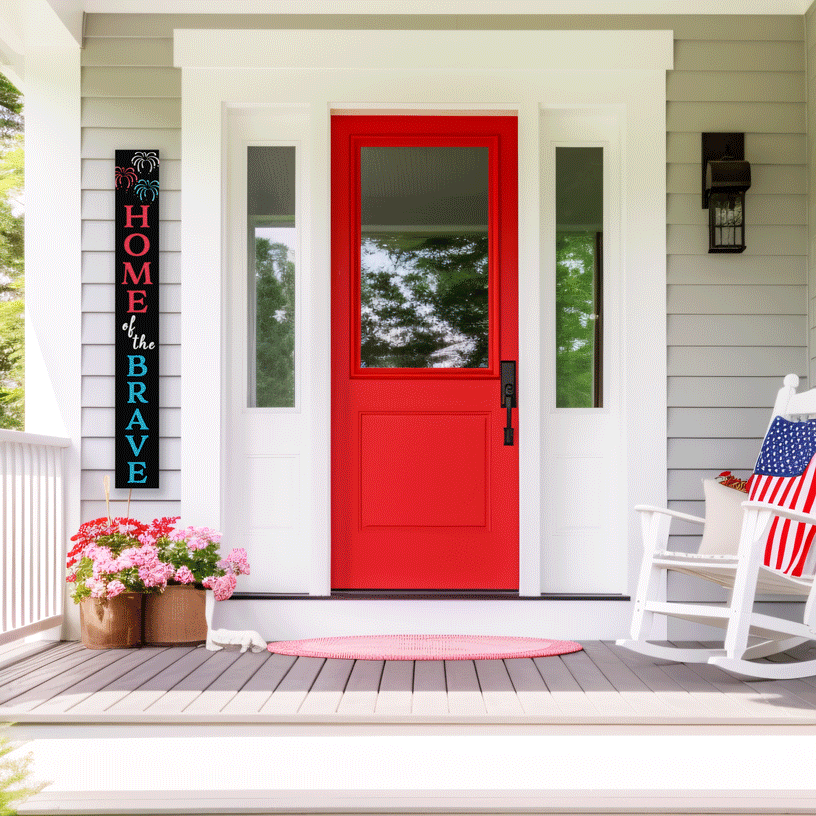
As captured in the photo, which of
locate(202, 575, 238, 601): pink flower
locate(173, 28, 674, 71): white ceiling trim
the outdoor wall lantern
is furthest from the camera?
locate(173, 28, 674, 71): white ceiling trim

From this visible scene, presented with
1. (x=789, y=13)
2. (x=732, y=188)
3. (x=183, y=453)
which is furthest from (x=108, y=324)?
(x=789, y=13)

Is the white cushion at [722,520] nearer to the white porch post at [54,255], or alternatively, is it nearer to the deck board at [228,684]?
the deck board at [228,684]

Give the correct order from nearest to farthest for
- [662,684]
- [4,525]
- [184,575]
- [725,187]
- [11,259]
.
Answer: [662,684]
[4,525]
[184,575]
[725,187]
[11,259]

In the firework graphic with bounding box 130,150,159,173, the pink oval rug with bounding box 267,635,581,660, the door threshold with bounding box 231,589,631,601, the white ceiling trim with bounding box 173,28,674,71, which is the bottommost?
the pink oval rug with bounding box 267,635,581,660

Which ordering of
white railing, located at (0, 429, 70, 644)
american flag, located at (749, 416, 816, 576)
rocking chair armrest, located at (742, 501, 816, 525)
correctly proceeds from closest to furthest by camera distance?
rocking chair armrest, located at (742, 501, 816, 525) < american flag, located at (749, 416, 816, 576) < white railing, located at (0, 429, 70, 644)

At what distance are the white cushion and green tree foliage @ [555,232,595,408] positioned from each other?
2.31ft

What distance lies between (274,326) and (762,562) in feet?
7.04

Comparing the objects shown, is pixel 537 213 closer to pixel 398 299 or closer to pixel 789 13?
pixel 398 299

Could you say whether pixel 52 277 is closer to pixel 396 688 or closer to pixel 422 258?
pixel 422 258

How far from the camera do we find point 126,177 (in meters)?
3.72

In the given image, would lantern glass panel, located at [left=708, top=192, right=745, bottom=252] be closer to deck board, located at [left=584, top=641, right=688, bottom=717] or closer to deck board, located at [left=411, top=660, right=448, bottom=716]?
deck board, located at [left=584, top=641, right=688, bottom=717]

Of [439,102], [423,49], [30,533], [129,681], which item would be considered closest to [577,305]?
[439,102]

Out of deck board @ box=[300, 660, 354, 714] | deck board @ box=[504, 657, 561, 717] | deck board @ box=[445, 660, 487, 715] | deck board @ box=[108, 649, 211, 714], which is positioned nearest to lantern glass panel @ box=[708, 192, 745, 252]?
deck board @ box=[504, 657, 561, 717]

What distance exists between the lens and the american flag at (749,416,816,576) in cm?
313
